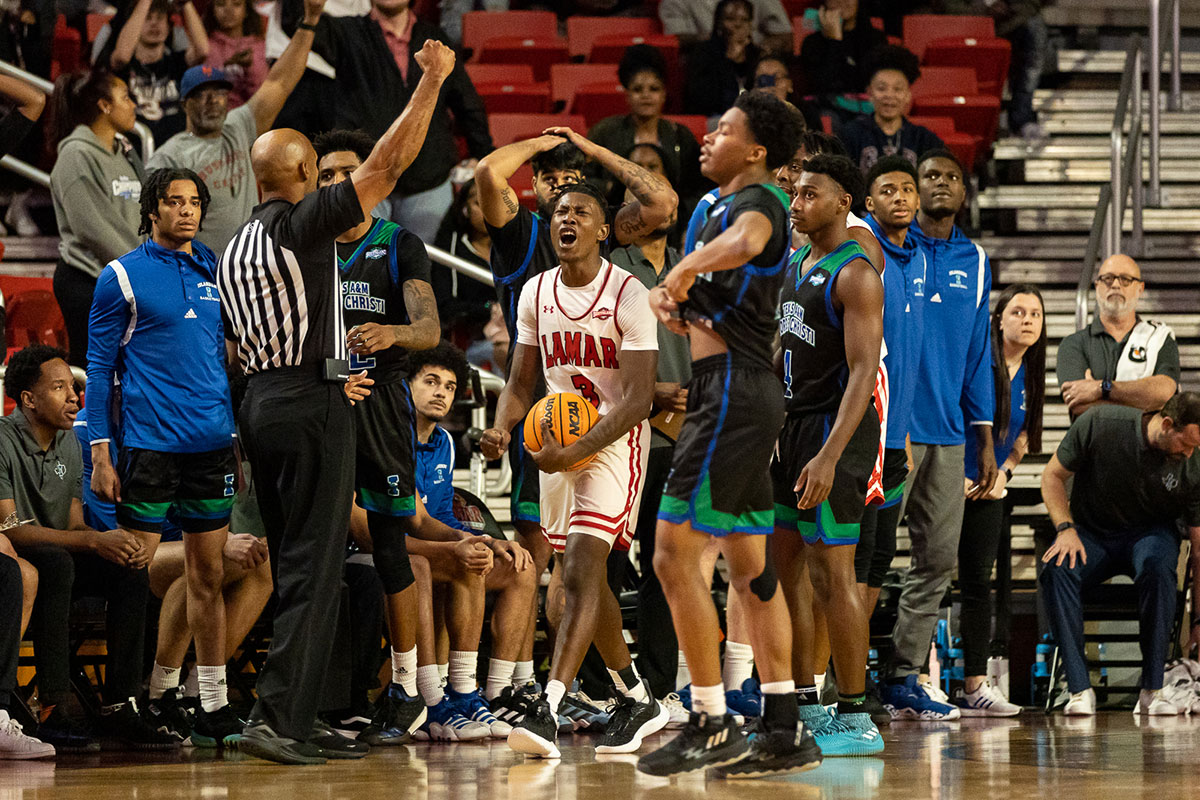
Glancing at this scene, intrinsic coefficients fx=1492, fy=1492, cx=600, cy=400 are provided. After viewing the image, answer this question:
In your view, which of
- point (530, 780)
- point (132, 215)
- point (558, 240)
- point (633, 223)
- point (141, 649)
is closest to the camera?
point (530, 780)

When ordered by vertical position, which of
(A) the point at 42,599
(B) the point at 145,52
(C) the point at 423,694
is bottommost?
(C) the point at 423,694

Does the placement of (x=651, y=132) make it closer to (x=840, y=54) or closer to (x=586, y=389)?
(x=840, y=54)

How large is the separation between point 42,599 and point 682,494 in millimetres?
2890

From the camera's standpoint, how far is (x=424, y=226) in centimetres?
908

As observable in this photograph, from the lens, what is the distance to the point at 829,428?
17.7ft

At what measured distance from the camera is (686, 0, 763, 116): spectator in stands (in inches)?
444

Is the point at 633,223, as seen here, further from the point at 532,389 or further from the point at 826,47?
the point at 826,47

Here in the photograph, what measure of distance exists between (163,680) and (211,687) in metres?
0.32

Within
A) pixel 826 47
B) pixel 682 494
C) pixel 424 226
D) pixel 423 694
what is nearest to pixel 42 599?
pixel 423 694

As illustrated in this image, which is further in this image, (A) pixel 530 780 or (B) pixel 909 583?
(B) pixel 909 583

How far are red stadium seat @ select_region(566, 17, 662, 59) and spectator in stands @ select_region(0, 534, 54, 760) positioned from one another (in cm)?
770

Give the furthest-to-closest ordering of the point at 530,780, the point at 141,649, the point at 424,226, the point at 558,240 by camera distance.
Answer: the point at 424,226
the point at 141,649
the point at 558,240
the point at 530,780

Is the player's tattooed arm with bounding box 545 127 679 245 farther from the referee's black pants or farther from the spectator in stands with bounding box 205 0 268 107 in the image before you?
the spectator in stands with bounding box 205 0 268 107

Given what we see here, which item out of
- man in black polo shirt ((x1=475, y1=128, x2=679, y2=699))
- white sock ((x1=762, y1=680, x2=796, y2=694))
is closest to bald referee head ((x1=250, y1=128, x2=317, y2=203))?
man in black polo shirt ((x1=475, y1=128, x2=679, y2=699))
